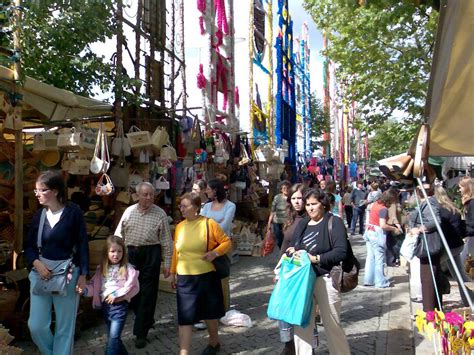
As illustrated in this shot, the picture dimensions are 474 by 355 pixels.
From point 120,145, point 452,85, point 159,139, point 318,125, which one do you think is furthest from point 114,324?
point 318,125

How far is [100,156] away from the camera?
25.1ft

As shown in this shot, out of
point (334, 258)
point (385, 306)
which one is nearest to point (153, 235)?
point (334, 258)

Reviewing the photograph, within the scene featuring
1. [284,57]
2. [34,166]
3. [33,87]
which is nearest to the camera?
[33,87]

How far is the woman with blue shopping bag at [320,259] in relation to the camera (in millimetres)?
4574

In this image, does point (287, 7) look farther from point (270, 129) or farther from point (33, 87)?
point (33, 87)

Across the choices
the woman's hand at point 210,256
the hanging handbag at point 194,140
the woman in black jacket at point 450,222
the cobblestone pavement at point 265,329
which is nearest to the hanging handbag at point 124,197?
the cobblestone pavement at point 265,329

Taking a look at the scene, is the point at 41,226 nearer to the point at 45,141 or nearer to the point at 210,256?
the point at 210,256

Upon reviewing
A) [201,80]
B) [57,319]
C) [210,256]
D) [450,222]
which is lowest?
[57,319]

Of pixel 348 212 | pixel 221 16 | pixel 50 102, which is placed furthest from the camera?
pixel 348 212

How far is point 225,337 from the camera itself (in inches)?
247

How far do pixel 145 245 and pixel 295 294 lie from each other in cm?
220

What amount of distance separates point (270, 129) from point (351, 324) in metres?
14.0

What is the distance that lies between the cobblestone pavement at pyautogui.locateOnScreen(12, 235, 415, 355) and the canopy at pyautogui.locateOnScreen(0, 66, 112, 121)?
9.47 feet

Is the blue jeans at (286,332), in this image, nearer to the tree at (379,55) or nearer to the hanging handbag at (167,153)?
the hanging handbag at (167,153)
